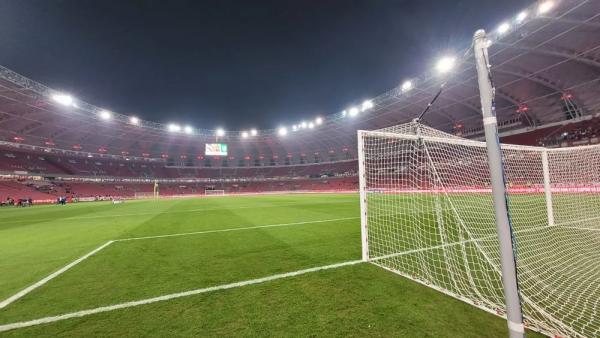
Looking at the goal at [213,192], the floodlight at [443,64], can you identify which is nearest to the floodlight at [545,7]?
the floodlight at [443,64]

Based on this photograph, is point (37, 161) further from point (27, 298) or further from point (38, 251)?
point (27, 298)

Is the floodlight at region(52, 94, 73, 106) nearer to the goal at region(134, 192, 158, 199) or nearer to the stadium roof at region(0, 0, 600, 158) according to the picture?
the stadium roof at region(0, 0, 600, 158)

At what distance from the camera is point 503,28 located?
1923 cm

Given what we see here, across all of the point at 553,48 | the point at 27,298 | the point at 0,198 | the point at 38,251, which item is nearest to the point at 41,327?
the point at 27,298

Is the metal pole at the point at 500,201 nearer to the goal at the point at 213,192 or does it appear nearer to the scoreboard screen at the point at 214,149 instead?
the scoreboard screen at the point at 214,149

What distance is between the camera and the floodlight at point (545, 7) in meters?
16.5

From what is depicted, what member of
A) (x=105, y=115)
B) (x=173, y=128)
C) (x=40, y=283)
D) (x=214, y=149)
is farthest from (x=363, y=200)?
(x=173, y=128)

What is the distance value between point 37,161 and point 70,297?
5892 cm

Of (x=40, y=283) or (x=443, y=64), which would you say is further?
(x=443, y=64)

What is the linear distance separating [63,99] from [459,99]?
156ft

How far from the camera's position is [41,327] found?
2520 mm

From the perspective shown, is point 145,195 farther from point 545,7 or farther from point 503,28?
point 545,7

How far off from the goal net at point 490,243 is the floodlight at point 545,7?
14560mm

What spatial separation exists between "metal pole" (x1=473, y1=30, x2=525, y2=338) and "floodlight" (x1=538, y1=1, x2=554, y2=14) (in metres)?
23.7
